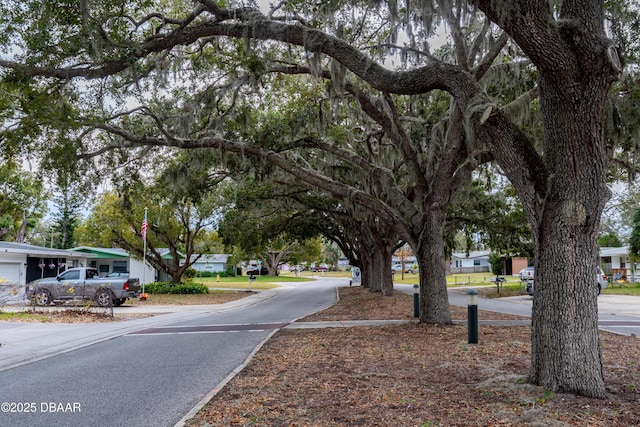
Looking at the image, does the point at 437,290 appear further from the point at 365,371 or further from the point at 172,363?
the point at 172,363

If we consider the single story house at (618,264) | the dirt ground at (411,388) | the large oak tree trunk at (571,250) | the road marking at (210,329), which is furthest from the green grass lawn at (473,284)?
the large oak tree trunk at (571,250)

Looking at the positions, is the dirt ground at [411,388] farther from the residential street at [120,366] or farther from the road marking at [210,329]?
the road marking at [210,329]

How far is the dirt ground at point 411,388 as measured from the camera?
4879mm

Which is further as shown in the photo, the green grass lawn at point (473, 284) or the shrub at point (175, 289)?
the shrub at point (175, 289)

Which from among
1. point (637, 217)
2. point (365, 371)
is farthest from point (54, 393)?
point (637, 217)

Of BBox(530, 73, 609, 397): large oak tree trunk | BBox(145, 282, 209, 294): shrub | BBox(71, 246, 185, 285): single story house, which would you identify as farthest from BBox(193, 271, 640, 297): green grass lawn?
BBox(530, 73, 609, 397): large oak tree trunk

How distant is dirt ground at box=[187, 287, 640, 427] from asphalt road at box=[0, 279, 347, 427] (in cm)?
54

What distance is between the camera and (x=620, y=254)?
42062 mm

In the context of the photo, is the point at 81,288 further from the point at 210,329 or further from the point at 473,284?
the point at 473,284

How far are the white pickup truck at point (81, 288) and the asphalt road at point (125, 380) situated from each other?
28.2ft

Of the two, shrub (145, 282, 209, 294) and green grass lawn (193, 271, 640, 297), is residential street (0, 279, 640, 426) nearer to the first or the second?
green grass lawn (193, 271, 640, 297)

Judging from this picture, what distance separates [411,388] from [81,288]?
17.6 metres

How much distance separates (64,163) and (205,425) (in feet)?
22.8

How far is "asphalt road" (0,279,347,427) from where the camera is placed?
5.48 meters
